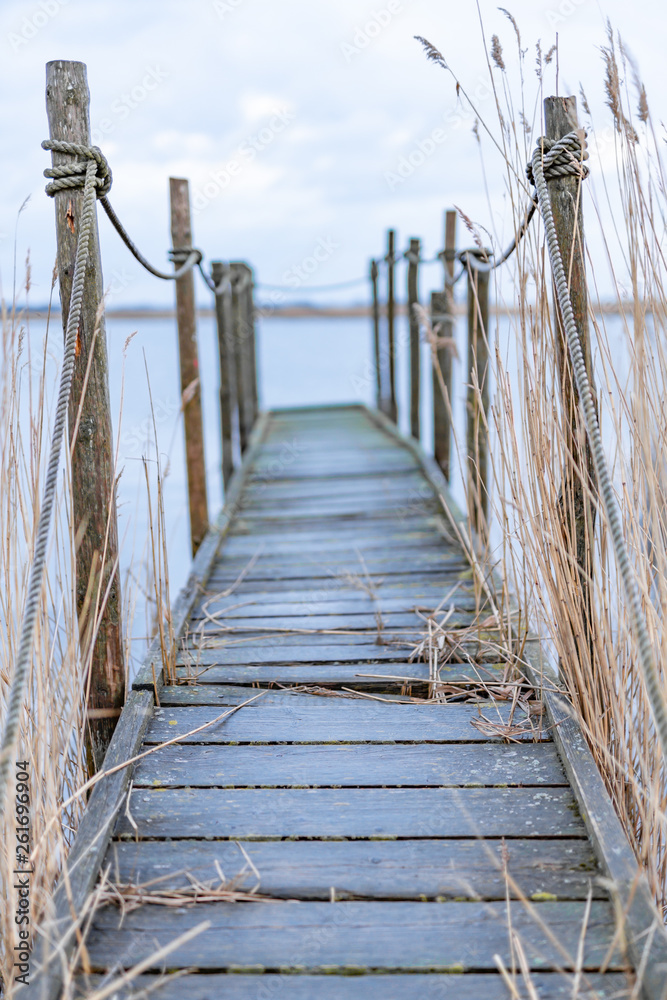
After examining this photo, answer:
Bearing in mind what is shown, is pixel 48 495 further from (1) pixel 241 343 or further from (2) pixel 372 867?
(1) pixel 241 343

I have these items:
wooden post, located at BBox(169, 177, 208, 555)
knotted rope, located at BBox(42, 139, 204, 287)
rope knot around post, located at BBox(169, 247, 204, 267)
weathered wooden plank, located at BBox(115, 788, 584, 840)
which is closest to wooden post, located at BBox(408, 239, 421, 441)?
wooden post, located at BBox(169, 177, 208, 555)

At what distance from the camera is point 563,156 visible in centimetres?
145

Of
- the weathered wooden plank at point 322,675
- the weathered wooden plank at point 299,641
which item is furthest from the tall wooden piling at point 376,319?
the weathered wooden plank at point 322,675

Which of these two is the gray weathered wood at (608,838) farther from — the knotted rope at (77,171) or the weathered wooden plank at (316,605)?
the knotted rope at (77,171)

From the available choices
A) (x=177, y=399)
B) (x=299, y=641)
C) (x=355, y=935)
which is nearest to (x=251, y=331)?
(x=177, y=399)

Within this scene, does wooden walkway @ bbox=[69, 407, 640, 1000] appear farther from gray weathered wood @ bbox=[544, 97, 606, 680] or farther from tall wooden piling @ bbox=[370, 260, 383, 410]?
tall wooden piling @ bbox=[370, 260, 383, 410]

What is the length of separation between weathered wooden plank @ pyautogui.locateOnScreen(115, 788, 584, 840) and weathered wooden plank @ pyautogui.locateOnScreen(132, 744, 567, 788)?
0.8 inches

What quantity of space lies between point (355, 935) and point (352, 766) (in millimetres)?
394

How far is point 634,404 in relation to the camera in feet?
4.53

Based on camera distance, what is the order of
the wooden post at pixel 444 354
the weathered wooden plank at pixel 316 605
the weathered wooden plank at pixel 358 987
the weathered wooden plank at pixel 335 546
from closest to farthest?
1. the weathered wooden plank at pixel 358 987
2. the weathered wooden plank at pixel 316 605
3. the weathered wooden plank at pixel 335 546
4. the wooden post at pixel 444 354

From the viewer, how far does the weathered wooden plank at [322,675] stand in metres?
1.71

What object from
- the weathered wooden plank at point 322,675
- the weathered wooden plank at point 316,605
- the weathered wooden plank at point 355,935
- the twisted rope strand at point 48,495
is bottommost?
the weathered wooden plank at point 355,935

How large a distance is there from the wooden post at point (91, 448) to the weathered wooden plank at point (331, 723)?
12cm

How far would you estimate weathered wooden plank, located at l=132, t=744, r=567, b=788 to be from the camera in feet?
4.50
